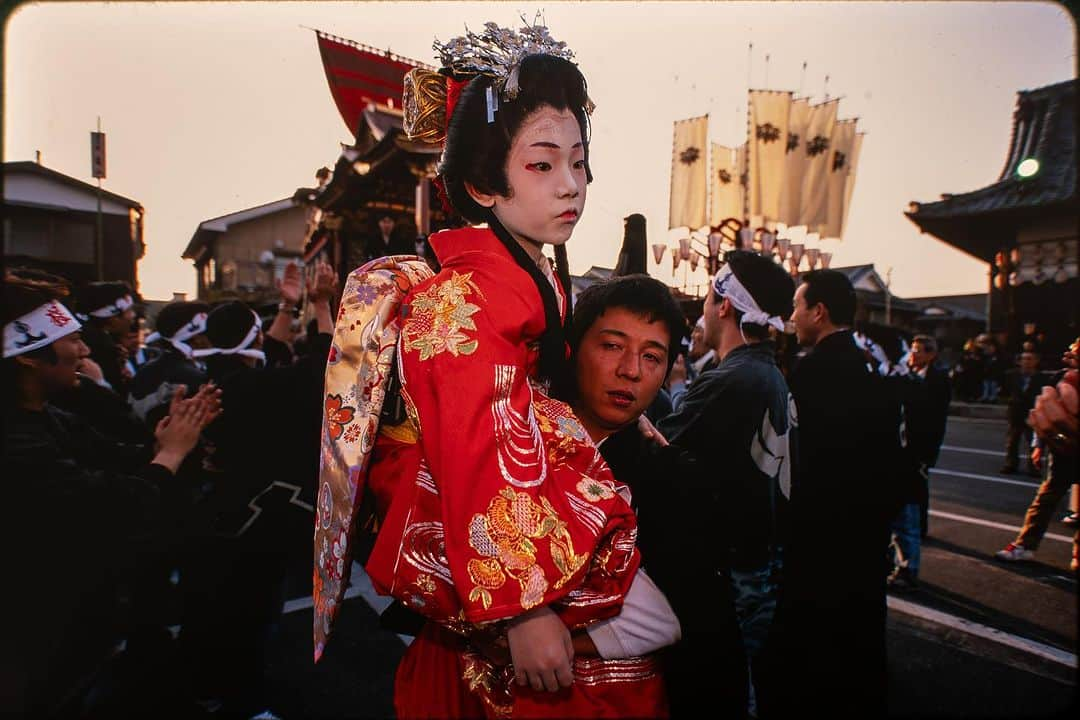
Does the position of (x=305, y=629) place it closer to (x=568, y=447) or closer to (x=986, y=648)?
(x=568, y=447)

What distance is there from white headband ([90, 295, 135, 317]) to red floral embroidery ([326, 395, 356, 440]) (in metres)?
4.91

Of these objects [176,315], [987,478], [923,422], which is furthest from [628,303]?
[987,478]

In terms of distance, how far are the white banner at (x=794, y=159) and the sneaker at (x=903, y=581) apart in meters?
39.4

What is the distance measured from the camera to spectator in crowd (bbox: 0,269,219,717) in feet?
6.00

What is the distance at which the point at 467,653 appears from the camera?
1394 millimetres

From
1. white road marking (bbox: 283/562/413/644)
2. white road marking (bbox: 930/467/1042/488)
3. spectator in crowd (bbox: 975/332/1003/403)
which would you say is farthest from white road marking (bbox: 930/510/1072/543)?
spectator in crowd (bbox: 975/332/1003/403)

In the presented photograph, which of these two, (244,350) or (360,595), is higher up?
(244,350)

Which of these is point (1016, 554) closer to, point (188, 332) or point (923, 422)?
point (923, 422)

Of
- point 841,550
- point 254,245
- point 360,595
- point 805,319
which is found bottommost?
point 360,595

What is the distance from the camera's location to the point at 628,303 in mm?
1764

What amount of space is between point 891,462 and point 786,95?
43.1m

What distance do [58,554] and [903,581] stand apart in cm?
617

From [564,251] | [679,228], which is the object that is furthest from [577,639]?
[679,228]

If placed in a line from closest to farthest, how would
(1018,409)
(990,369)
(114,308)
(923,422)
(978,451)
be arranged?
1. (114,308)
2. (923,422)
3. (1018,409)
4. (978,451)
5. (990,369)
